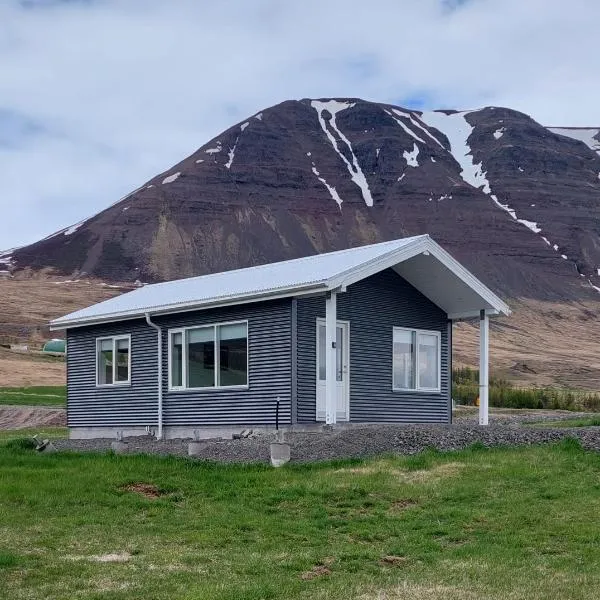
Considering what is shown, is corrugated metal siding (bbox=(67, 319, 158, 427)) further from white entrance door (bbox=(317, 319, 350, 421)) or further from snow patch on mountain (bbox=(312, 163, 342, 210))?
snow patch on mountain (bbox=(312, 163, 342, 210))

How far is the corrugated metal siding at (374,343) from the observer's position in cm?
1900

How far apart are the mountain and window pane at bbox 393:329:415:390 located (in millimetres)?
83232

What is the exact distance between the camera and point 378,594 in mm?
8094

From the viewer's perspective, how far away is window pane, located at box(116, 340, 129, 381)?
22562 mm

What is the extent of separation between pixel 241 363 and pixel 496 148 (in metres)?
137

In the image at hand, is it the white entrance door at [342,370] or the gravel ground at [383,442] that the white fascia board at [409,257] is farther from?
the gravel ground at [383,442]

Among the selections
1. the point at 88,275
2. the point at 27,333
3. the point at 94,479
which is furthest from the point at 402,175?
the point at 94,479

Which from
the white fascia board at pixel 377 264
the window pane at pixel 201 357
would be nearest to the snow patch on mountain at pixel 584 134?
the white fascia board at pixel 377 264

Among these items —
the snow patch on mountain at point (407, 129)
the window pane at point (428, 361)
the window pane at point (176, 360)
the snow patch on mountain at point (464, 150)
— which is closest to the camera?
the window pane at point (176, 360)

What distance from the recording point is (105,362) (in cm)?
2339

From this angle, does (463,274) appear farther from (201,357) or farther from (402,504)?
(402,504)

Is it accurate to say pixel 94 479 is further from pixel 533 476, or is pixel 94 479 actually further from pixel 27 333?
pixel 27 333

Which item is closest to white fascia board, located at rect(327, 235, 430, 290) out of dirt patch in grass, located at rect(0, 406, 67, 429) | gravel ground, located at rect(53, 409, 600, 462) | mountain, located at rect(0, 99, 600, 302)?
gravel ground, located at rect(53, 409, 600, 462)

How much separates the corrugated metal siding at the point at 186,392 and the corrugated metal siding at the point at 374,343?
0.46 metres
